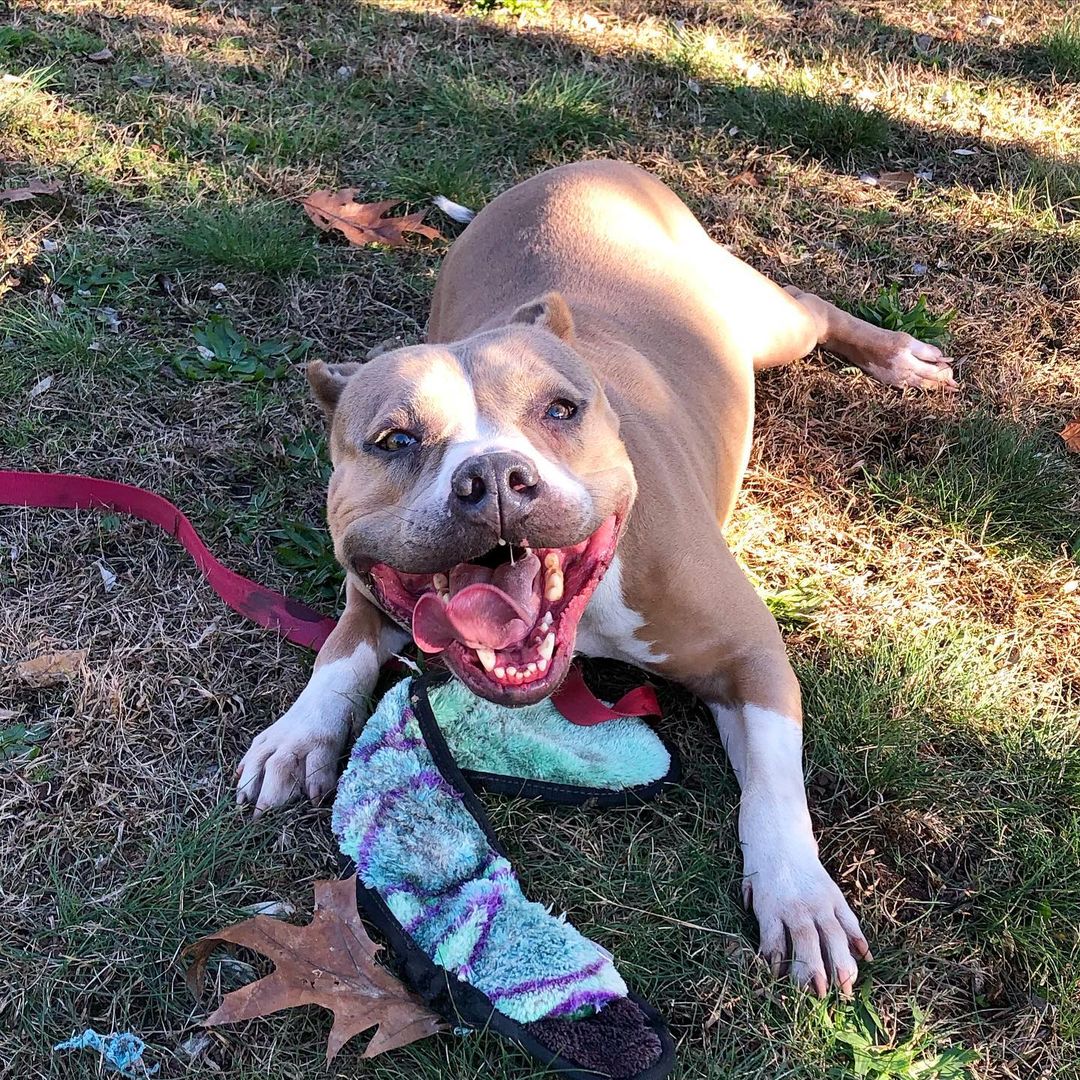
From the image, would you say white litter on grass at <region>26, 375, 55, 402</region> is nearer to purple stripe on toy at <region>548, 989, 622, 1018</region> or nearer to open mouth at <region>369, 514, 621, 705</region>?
open mouth at <region>369, 514, 621, 705</region>

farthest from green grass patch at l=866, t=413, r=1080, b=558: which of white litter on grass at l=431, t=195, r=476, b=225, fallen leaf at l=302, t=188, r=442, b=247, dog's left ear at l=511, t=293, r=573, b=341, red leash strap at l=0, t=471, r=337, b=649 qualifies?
fallen leaf at l=302, t=188, r=442, b=247

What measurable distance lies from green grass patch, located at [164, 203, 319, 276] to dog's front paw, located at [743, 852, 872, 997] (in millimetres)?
3550

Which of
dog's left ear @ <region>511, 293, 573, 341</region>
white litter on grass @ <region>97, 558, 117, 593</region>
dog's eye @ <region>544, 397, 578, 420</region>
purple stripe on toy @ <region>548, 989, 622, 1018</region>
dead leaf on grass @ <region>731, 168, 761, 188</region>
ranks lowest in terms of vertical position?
white litter on grass @ <region>97, 558, 117, 593</region>

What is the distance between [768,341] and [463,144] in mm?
2301

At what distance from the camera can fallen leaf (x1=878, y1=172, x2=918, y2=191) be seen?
571 centimetres

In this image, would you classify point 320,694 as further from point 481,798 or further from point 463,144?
point 463,144

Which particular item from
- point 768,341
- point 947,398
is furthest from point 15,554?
point 947,398

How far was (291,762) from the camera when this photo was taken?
10.7ft

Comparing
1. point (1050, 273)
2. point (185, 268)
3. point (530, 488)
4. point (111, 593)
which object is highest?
point (530, 488)

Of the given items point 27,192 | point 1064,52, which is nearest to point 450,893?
point 27,192

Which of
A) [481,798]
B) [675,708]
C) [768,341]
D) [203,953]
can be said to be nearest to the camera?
[203,953]

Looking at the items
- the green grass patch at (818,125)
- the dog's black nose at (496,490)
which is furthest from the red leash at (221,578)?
the green grass patch at (818,125)

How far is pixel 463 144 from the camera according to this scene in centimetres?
591

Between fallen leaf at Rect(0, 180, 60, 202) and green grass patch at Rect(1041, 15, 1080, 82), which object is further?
green grass patch at Rect(1041, 15, 1080, 82)
